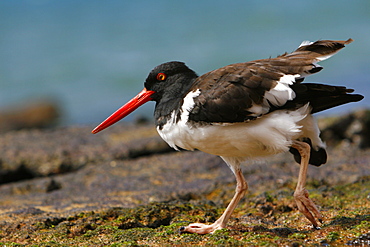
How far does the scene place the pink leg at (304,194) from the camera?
4305mm

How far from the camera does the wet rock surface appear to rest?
4.70m

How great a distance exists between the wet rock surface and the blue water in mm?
9638

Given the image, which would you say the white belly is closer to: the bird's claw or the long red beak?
the bird's claw

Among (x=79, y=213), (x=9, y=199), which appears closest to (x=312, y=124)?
(x=79, y=213)

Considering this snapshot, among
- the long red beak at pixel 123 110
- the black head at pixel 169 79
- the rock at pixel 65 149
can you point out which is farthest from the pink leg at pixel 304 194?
the rock at pixel 65 149

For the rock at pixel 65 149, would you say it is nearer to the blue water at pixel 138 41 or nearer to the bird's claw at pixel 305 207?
the bird's claw at pixel 305 207

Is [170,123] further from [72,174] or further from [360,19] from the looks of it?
[360,19]

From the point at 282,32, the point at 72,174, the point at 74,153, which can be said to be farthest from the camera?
the point at 282,32

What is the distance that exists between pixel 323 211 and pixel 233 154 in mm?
1169

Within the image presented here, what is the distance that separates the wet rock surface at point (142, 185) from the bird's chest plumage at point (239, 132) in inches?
24.0

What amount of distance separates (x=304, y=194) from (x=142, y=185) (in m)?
2.77

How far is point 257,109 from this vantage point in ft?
13.8

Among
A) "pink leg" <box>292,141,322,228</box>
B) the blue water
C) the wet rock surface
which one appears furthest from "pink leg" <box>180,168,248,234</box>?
Answer: the blue water

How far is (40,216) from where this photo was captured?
5.09m
